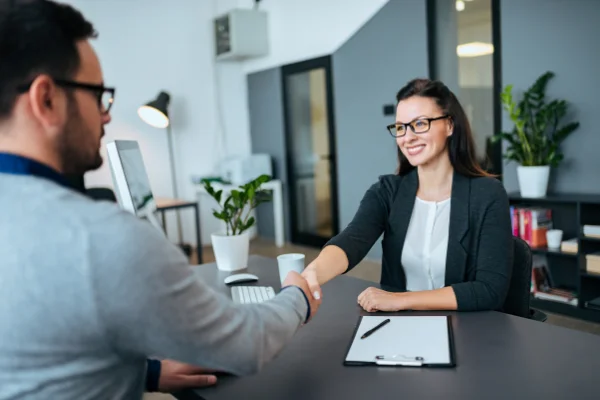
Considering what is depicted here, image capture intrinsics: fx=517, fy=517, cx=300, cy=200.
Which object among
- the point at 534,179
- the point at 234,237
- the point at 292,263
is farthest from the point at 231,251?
the point at 534,179

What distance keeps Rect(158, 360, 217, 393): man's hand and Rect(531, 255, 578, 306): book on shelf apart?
2999 mm

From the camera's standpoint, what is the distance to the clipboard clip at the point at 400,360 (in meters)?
1.07

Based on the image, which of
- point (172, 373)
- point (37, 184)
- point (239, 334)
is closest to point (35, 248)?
point (37, 184)

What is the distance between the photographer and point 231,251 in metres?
1.96

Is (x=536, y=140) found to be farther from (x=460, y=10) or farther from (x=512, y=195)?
(x=460, y=10)

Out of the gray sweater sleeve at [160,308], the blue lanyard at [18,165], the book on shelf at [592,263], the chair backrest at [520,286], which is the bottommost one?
the book on shelf at [592,263]

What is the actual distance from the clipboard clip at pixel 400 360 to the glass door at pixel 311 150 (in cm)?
441

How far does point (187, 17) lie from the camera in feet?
19.8

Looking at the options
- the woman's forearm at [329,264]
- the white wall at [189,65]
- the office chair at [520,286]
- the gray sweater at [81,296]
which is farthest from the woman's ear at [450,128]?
the white wall at [189,65]

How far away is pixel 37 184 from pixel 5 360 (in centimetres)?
24

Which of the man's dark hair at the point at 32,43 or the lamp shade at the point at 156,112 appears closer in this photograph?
the man's dark hair at the point at 32,43

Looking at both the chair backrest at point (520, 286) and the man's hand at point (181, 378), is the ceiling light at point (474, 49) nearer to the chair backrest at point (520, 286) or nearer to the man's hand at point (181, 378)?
the chair backrest at point (520, 286)

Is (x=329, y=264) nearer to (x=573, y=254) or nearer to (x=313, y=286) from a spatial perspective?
(x=313, y=286)

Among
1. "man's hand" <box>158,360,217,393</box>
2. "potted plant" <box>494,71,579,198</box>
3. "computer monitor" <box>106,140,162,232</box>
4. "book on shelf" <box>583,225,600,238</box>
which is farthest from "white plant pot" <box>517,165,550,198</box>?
"man's hand" <box>158,360,217,393</box>
